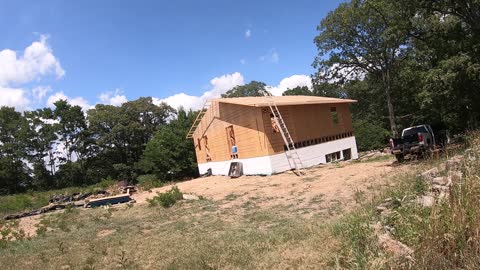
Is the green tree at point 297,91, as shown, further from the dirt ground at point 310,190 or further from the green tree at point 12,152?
the dirt ground at point 310,190

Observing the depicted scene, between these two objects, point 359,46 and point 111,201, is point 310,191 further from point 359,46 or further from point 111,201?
point 359,46

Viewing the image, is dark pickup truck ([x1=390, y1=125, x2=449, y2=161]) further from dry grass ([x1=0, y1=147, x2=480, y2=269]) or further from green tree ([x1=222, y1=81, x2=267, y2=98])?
green tree ([x1=222, y1=81, x2=267, y2=98])

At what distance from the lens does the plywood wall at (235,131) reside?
21.8 meters

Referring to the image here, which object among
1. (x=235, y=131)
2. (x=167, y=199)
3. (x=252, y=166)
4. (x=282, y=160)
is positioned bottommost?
(x=167, y=199)

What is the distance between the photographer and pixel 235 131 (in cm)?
2445

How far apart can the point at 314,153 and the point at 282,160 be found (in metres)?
3.32

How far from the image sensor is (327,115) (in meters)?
26.1

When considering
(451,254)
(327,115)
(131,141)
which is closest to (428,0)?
(327,115)

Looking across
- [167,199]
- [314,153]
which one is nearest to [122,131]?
[314,153]

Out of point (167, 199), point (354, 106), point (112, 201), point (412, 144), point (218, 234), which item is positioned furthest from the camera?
point (354, 106)

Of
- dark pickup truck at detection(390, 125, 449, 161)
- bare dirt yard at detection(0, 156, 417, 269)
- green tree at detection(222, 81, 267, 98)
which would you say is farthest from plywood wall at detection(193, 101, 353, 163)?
green tree at detection(222, 81, 267, 98)

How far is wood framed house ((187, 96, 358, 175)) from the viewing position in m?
21.6

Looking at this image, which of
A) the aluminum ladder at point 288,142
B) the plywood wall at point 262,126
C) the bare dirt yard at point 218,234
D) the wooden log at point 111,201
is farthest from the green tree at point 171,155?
the bare dirt yard at point 218,234

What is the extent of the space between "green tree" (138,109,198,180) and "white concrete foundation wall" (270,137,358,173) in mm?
14497
